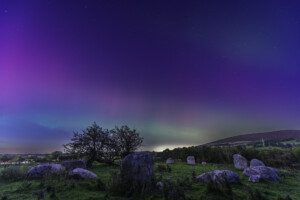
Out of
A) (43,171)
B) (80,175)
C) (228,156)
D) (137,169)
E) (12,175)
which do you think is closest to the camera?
(137,169)

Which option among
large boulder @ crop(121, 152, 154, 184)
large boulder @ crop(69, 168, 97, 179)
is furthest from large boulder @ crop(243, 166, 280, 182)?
large boulder @ crop(69, 168, 97, 179)

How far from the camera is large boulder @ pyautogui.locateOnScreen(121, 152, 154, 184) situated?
17453 millimetres

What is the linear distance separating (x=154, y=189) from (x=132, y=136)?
26451 millimetres

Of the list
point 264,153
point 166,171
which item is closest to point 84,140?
point 166,171

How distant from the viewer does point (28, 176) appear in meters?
24.6

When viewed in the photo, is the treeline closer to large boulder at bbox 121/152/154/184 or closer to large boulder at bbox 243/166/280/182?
large boulder at bbox 243/166/280/182

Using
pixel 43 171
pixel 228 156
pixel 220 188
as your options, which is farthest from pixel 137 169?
pixel 228 156

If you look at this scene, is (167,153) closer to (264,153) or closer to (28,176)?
(264,153)

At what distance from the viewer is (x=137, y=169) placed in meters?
17.9

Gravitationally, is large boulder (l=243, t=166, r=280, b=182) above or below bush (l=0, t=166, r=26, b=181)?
below

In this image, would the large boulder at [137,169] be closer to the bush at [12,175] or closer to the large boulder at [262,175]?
the large boulder at [262,175]

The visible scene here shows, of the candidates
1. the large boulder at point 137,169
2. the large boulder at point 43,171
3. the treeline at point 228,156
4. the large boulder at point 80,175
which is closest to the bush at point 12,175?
the large boulder at point 43,171

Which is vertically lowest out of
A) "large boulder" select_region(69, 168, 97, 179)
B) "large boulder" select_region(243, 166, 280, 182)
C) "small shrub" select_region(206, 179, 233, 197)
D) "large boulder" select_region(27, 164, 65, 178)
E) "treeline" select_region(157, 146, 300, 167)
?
"small shrub" select_region(206, 179, 233, 197)

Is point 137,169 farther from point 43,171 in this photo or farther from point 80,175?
point 43,171
